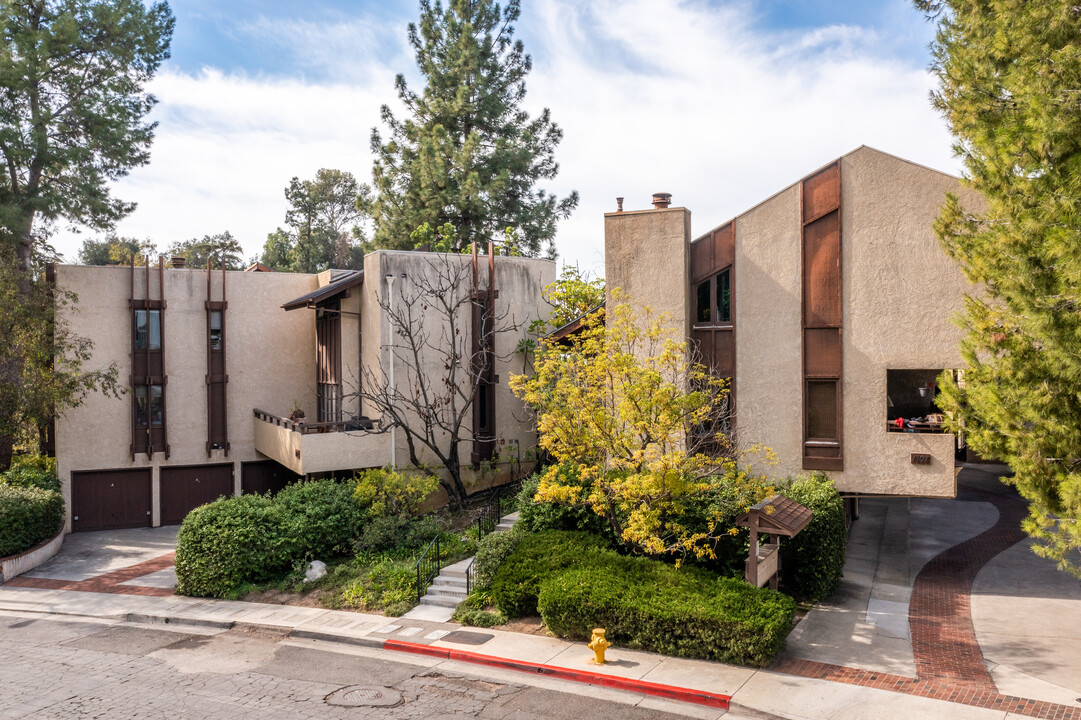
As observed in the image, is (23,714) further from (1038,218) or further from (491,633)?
(1038,218)

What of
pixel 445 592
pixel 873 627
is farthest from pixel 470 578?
pixel 873 627

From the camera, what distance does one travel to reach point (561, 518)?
687 inches

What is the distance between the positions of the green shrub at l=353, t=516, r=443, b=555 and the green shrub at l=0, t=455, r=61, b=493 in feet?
35.9

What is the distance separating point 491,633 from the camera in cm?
1484

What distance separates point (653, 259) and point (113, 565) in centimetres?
1689

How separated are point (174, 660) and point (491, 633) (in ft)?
18.9

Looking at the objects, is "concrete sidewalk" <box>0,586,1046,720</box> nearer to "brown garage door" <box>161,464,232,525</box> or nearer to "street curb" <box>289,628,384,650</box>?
"street curb" <box>289,628,384,650</box>

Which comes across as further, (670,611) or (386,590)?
(386,590)

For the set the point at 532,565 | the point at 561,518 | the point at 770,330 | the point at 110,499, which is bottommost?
the point at 110,499

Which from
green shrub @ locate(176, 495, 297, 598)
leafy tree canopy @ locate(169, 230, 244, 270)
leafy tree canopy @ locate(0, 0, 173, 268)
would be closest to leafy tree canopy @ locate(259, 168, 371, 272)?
leafy tree canopy @ locate(169, 230, 244, 270)

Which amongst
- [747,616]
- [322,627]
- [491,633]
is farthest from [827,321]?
[322,627]

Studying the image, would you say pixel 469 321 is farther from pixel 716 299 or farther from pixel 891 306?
pixel 891 306

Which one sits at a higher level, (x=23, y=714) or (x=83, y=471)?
(x=83, y=471)

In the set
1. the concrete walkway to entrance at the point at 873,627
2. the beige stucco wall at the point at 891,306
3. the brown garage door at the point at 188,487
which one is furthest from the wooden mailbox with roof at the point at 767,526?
the brown garage door at the point at 188,487
